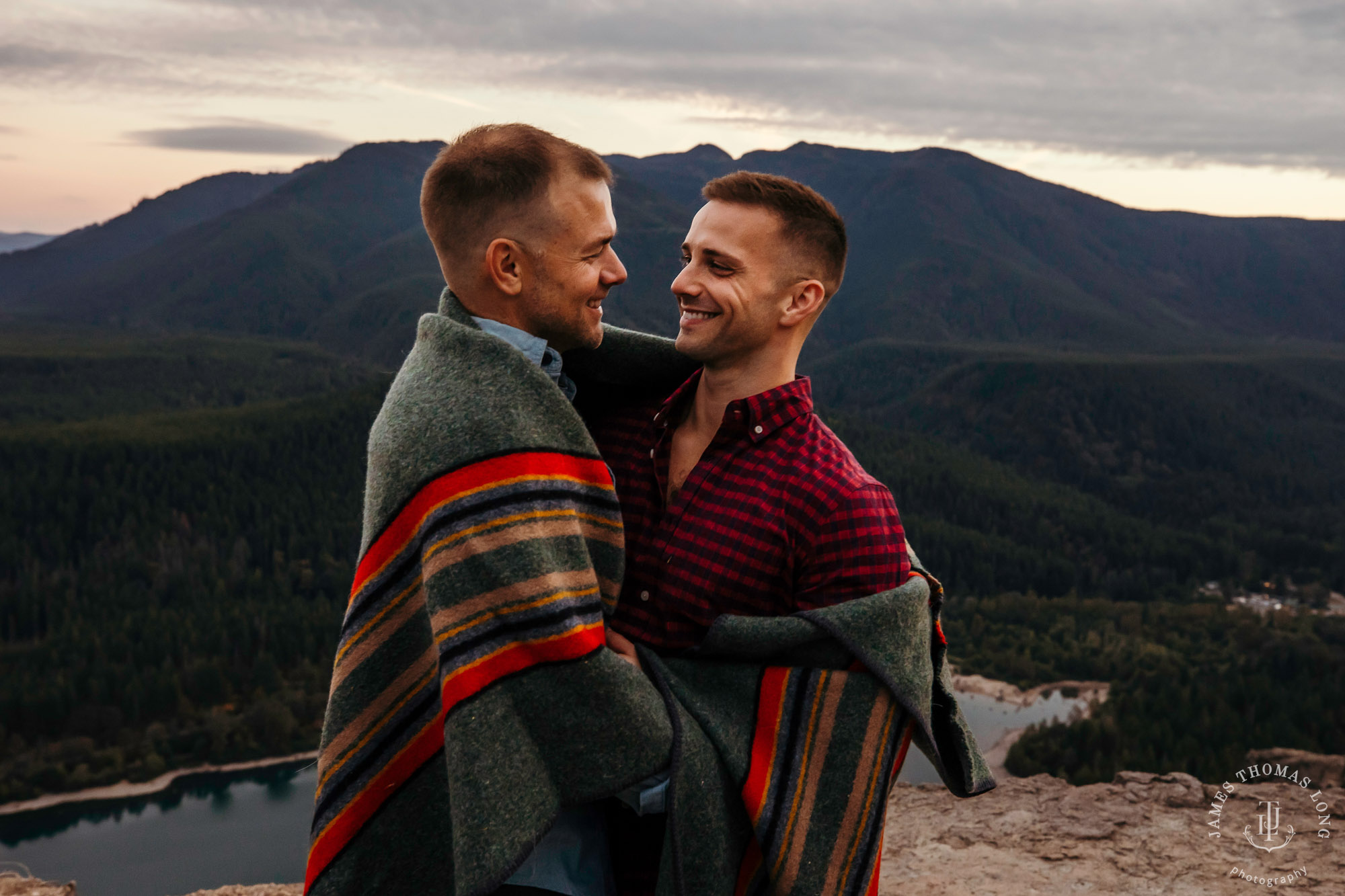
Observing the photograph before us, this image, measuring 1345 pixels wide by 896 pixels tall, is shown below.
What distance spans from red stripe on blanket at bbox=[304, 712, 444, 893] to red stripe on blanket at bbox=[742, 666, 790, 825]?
39.1 inches

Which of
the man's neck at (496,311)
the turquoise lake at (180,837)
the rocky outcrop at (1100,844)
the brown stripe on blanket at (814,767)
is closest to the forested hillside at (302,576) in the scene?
the turquoise lake at (180,837)


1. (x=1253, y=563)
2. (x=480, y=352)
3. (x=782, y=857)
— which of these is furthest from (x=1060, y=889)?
(x=1253, y=563)

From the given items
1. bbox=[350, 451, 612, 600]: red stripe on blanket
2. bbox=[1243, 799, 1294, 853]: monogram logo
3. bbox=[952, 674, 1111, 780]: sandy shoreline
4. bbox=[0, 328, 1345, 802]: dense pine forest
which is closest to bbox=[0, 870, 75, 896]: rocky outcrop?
bbox=[350, 451, 612, 600]: red stripe on blanket

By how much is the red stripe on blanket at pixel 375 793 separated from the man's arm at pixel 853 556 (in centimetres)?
126

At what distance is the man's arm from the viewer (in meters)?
3.34

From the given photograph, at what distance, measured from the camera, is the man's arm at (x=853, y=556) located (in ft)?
11.0

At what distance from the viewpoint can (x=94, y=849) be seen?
60.8m

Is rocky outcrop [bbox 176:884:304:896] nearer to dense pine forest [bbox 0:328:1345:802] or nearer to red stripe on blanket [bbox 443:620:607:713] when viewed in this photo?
red stripe on blanket [bbox 443:620:607:713]

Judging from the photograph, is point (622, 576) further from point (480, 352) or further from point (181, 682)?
point (181, 682)

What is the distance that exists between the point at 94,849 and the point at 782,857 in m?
70.5

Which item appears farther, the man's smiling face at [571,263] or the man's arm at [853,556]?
the man's smiling face at [571,263]

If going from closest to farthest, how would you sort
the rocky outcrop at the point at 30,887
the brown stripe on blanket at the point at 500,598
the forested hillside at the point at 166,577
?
the brown stripe on blanket at the point at 500,598 → the rocky outcrop at the point at 30,887 → the forested hillside at the point at 166,577

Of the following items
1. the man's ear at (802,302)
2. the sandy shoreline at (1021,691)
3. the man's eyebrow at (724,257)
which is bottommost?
the sandy shoreline at (1021,691)
